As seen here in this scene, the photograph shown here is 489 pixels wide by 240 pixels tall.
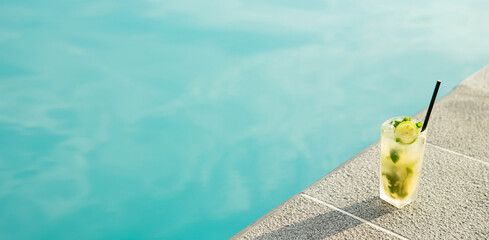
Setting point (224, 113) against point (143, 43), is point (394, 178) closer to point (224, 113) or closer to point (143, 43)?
point (224, 113)

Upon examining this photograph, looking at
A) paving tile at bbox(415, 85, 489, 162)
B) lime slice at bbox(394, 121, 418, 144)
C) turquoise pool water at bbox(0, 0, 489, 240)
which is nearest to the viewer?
lime slice at bbox(394, 121, 418, 144)

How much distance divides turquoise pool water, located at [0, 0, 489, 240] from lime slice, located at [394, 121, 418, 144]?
1.16 m

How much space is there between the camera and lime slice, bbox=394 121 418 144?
1489 millimetres

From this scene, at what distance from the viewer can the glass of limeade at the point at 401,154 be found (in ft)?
4.92

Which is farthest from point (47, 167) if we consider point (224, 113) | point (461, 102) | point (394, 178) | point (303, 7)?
point (303, 7)

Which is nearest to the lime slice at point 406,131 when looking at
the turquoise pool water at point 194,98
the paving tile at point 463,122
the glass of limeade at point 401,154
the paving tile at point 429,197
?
the glass of limeade at point 401,154

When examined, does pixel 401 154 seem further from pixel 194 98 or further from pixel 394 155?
pixel 194 98

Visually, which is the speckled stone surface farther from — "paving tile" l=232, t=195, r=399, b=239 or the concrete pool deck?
"paving tile" l=232, t=195, r=399, b=239

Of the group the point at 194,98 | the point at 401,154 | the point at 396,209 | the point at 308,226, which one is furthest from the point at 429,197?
the point at 194,98

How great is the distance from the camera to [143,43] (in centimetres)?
413

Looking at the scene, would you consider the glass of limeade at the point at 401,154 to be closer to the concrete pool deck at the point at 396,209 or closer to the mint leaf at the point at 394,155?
the mint leaf at the point at 394,155

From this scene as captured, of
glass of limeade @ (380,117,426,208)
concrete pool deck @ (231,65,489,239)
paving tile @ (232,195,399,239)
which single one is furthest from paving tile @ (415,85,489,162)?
paving tile @ (232,195,399,239)

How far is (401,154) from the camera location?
1.51 m

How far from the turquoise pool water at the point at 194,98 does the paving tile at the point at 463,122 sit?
697 millimetres
